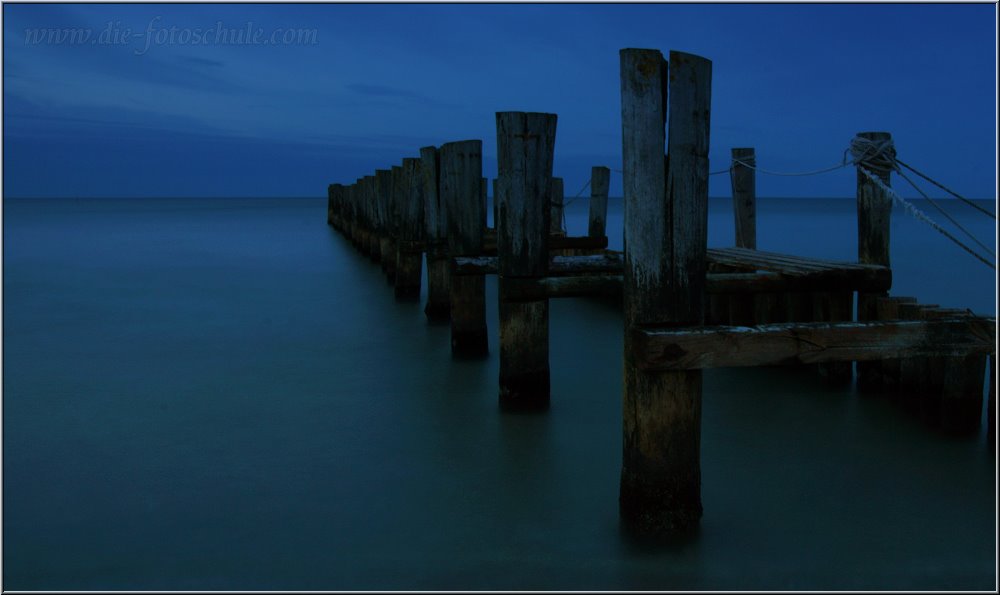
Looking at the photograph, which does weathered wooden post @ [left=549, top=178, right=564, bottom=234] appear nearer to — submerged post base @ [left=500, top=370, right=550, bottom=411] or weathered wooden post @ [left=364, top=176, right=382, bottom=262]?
weathered wooden post @ [left=364, top=176, right=382, bottom=262]

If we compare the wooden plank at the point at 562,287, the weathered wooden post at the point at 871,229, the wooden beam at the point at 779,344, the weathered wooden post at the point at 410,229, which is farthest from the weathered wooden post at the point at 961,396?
the weathered wooden post at the point at 410,229

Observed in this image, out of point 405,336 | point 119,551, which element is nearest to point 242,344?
point 405,336

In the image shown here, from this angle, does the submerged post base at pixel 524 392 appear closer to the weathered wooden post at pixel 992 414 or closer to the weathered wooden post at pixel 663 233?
the weathered wooden post at pixel 663 233

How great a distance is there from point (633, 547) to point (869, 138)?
3366mm

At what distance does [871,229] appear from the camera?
568 centimetres

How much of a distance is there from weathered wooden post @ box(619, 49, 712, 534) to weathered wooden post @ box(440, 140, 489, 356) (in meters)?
3.55

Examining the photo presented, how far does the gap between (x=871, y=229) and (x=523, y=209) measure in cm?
255

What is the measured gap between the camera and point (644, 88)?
3029mm

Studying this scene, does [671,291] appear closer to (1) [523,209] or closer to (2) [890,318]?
(1) [523,209]

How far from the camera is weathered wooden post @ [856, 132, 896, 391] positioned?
529 centimetres

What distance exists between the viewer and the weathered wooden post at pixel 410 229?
9604 mm

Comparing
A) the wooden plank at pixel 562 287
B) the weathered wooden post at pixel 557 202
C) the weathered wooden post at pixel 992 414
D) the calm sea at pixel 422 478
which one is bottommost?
the calm sea at pixel 422 478

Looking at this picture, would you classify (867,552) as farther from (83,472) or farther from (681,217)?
(83,472)

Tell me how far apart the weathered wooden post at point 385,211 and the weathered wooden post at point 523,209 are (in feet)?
26.6
